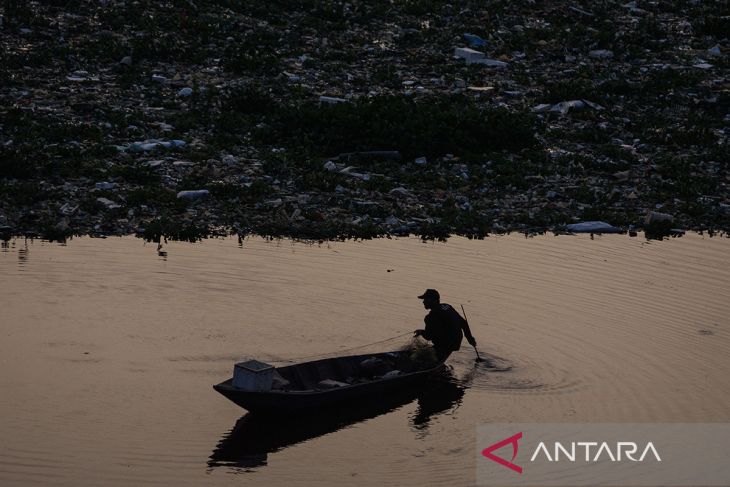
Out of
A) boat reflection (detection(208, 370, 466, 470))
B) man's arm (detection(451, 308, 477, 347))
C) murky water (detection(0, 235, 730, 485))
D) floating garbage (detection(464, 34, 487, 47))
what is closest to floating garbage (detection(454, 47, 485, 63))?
floating garbage (detection(464, 34, 487, 47))

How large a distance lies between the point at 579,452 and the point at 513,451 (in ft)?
2.14

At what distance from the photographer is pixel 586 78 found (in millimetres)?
27438

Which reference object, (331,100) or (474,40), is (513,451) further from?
(474,40)

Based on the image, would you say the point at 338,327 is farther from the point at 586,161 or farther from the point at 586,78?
the point at 586,78

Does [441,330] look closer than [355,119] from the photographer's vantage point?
Yes

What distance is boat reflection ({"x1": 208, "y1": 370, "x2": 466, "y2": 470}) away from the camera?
11.1m

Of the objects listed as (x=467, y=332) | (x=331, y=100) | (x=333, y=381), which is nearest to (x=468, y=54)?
(x=331, y=100)

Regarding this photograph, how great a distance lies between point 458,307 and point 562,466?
5.01 meters

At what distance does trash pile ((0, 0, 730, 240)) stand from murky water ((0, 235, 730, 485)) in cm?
128

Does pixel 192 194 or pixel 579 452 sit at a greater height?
pixel 192 194

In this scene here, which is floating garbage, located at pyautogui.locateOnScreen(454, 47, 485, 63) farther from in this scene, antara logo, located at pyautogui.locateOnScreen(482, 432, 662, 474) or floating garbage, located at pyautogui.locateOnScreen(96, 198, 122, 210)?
antara logo, located at pyautogui.locateOnScreen(482, 432, 662, 474)

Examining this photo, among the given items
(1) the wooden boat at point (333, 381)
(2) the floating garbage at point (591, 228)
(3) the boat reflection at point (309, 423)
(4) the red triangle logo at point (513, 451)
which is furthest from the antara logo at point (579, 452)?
(2) the floating garbage at point (591, 228)

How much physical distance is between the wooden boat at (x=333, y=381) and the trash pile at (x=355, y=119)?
6141 mm

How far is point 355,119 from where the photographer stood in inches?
895
